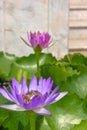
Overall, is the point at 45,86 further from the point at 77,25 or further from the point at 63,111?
the point at 77,25

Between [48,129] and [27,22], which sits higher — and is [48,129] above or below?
above

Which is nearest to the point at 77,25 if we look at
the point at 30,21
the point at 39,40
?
the point at 30,21

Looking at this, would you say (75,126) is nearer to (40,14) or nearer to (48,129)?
(48,129)

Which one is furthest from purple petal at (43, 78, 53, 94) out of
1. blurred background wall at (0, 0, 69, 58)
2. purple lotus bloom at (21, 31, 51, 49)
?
A: blurred background wall at (0, 0, 69, 58)

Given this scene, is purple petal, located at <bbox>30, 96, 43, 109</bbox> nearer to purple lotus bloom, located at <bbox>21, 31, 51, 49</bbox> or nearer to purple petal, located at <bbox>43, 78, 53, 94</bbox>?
purple petal, located at <bbox>43, 78, 53, 94</bbox>

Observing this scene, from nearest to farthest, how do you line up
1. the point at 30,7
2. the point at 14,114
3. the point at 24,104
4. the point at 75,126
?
the point at 24,104 < the point at 75,126 < the point at 14,114 < the point at 30,7

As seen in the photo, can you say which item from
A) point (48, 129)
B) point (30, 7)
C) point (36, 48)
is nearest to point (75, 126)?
point (48, 129)

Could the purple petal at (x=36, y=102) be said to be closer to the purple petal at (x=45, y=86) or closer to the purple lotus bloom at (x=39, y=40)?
the purple petal at (x=45, y=86)

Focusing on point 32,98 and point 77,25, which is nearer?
point 32,98
